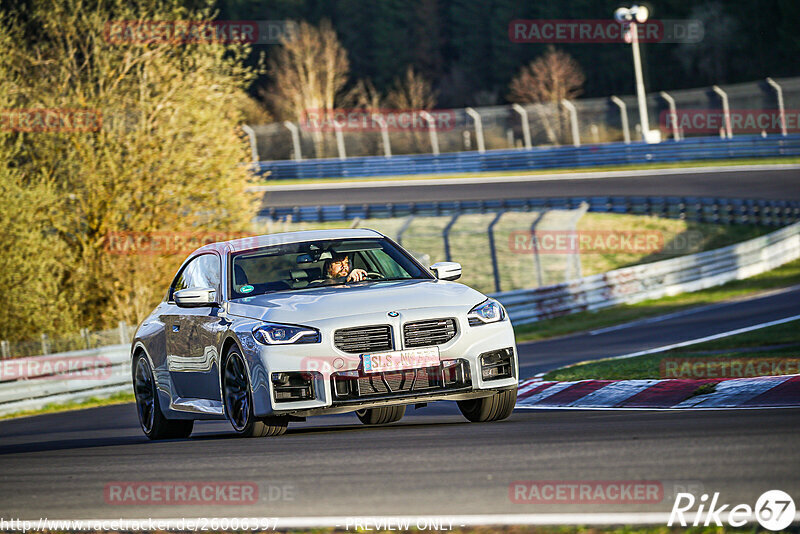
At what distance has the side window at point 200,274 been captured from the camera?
10.4 m

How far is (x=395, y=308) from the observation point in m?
8.84

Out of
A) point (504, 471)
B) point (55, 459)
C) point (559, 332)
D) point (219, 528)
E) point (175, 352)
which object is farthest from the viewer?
point (559, 332)

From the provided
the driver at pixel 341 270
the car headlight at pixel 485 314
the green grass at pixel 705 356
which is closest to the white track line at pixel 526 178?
the green grass at pixel 705 356

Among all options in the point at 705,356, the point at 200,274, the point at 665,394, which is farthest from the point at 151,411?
the point at 705,356

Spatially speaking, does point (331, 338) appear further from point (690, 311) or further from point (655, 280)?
point (655, 280)

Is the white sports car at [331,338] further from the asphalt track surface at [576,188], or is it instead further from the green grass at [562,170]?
the green grass at [562,170]

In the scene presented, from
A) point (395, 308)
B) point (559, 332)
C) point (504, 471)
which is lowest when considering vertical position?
point (559, 332)

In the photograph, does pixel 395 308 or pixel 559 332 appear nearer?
pixel 395 308

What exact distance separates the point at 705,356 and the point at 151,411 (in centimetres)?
659

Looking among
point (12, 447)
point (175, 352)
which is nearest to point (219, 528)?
point (175, 352)

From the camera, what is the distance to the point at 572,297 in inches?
1104

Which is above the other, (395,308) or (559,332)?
(395,308)

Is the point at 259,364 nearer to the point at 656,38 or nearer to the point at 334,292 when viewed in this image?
the point at 334,292

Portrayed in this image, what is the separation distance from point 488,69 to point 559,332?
221 feet
